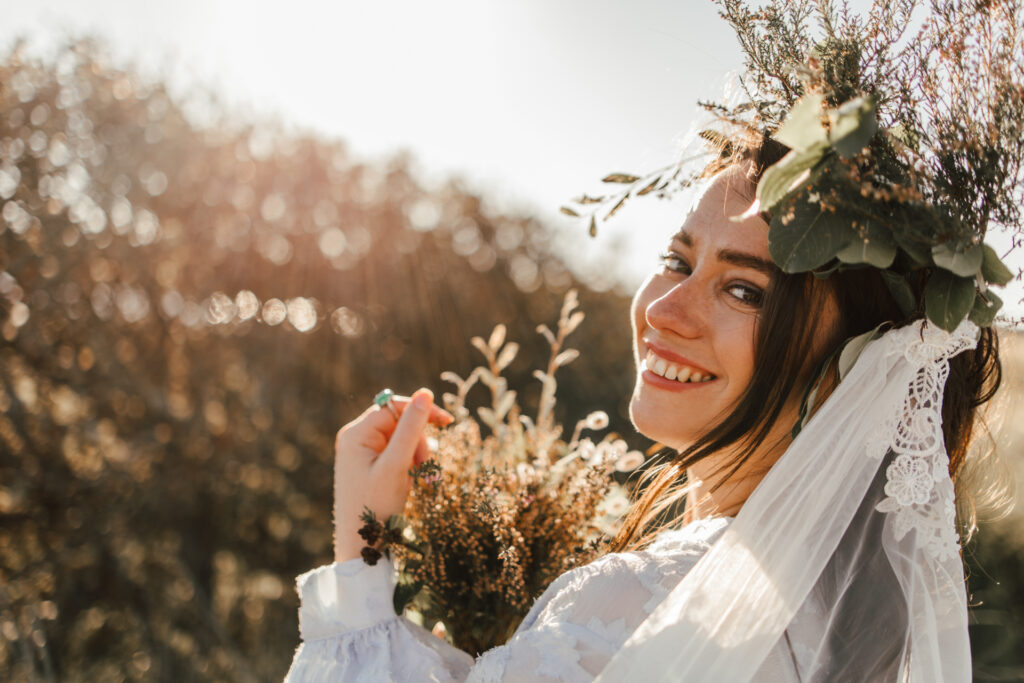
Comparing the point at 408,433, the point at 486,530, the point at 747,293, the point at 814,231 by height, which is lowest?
the point at 486,530

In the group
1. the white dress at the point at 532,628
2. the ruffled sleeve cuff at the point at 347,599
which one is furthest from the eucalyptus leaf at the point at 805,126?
the ruffled sleeve cuff at the point at 347,599

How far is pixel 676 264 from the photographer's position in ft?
5.70

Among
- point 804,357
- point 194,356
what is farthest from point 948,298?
Answer: point 194,356

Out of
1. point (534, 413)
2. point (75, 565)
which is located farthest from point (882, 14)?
point (534, 413)

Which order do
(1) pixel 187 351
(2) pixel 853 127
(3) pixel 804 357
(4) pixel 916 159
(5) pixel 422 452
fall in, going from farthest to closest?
(1) pixel 187 351
(5) pixel 422 452
(3) pixel 804 357
(4) pixel 916 159
(2) pixel 853 127

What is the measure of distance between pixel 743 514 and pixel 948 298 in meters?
0.53

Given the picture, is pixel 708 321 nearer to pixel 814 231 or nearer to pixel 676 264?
pixel 676 264

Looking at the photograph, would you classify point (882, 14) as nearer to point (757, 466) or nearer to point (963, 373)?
point (963, 373)

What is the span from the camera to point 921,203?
115cm

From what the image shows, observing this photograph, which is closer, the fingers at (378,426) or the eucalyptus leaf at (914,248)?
the eucalyptus leaf at (914,248)

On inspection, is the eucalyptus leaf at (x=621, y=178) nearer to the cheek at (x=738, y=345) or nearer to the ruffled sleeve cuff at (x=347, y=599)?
the cheek at (x=738, y=345)

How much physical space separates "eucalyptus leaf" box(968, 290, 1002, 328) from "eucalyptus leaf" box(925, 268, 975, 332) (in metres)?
0.05

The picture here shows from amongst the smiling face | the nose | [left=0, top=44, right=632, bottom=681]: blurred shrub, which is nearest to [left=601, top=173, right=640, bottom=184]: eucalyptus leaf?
the smiling face

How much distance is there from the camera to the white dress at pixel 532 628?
124 cm
